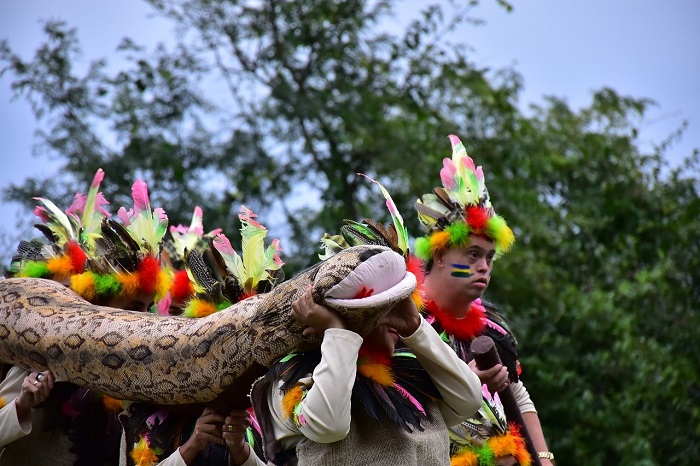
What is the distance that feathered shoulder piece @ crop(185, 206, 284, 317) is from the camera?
4605 mm

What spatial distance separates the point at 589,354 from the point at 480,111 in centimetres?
324

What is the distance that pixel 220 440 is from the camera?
14.8 feet

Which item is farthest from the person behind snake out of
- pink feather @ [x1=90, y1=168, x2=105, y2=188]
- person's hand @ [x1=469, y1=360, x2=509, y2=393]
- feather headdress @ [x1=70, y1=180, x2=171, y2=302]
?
pink feather @ [x1=90, y1=168, x2=105, y2=188]

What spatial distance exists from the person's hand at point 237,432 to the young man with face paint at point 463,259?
1.13 meters

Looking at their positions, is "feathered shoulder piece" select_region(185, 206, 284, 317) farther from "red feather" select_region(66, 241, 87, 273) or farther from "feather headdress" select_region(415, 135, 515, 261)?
"red feather" select_region(66, 241, 87, 273)

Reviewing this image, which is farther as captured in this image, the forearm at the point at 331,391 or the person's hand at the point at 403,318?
the person's hand at the point at 403,318

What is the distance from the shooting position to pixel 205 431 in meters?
4.37

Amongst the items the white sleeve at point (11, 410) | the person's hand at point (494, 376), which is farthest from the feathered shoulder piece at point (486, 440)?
the white sleeve at point (11, 410)

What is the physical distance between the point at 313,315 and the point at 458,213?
185 cm

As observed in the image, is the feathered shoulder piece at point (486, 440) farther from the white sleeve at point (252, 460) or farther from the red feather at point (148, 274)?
the red feather at point (148, 274)

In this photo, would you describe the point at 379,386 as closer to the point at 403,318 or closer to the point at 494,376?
the point at 403,318

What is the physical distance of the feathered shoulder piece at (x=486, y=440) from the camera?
195 inches

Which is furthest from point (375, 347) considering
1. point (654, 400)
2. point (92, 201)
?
point (654, 400)

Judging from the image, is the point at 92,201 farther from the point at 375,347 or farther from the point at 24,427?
the point at 375,347
